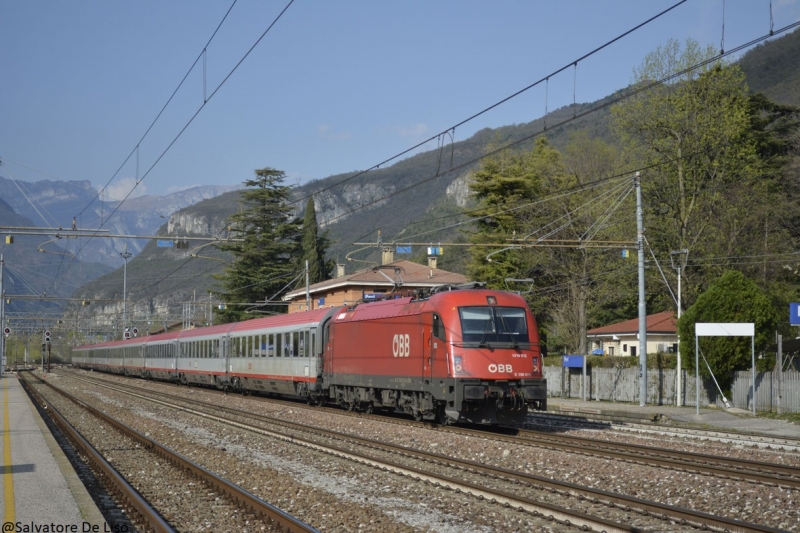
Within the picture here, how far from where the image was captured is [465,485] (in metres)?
12.6

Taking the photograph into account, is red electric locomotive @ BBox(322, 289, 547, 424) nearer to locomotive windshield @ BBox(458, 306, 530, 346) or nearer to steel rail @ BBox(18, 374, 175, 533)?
locomotive windshield @ BBox(458, 306, 530, 346)

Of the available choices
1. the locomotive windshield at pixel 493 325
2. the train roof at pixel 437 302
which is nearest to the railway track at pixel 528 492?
the locomotive windshield at pixel 493 325

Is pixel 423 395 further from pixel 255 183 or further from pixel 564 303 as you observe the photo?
pixel 255 183

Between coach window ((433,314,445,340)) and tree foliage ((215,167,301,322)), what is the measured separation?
205 feet

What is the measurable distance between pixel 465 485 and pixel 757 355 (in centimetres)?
2060

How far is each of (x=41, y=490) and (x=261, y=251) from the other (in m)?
74.0

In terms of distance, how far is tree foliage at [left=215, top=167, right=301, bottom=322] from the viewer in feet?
276

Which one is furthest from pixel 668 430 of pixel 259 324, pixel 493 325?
pixel 259 324

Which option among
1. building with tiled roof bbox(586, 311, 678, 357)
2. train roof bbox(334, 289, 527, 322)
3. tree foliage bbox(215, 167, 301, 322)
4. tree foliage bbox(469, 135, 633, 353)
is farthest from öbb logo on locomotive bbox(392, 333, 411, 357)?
tree foliage bbox(215, 167, 301, 322)

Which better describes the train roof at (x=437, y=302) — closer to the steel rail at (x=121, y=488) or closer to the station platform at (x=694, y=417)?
the station platform at (x=694, y=417)

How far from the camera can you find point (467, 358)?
2012cm

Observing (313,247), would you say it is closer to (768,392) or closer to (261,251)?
(261,251)

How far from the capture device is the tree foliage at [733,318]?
2969cm

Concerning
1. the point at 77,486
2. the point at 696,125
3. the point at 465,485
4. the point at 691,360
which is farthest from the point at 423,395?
the point at 696,125
